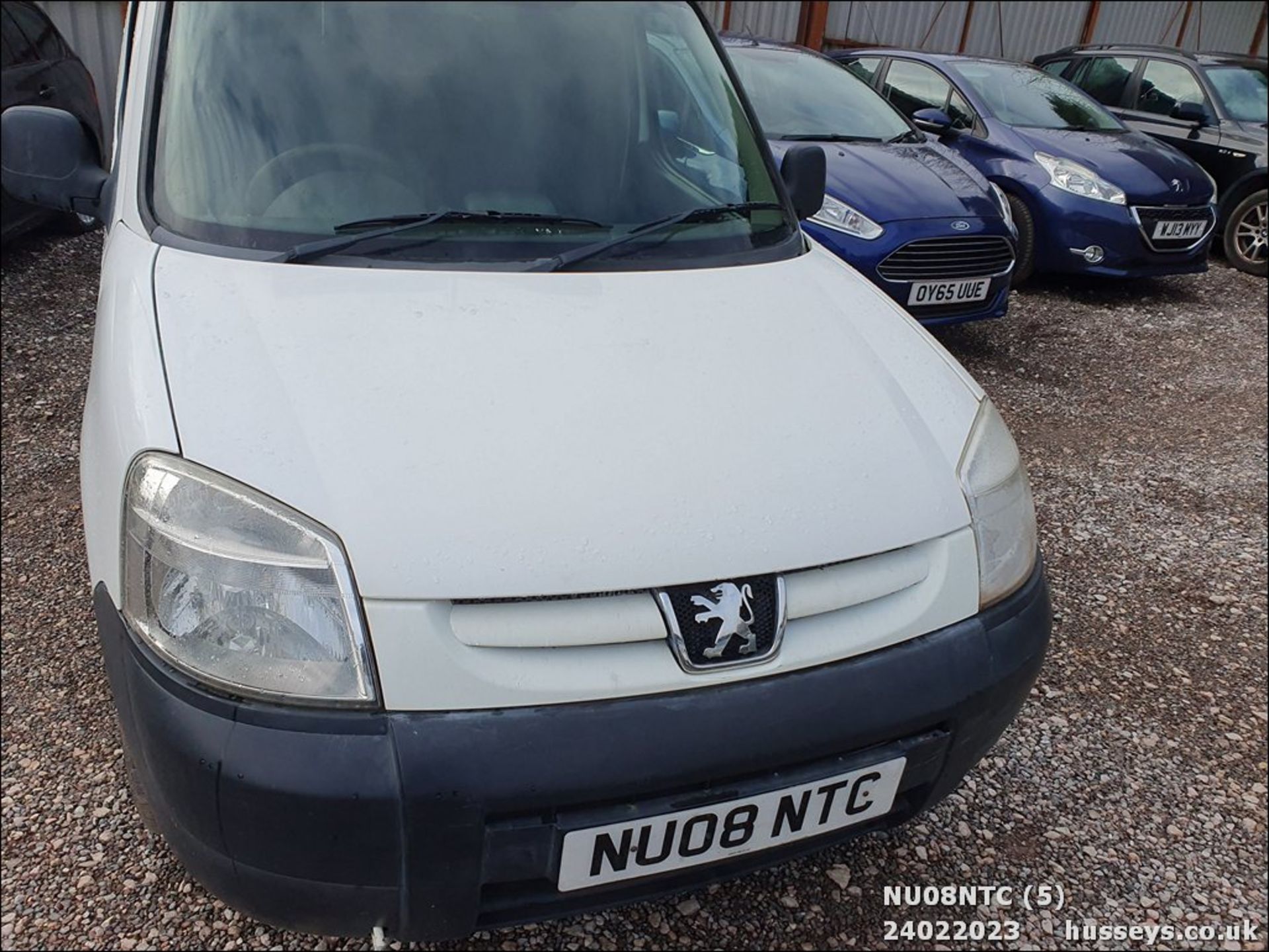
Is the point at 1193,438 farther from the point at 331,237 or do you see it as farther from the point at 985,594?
the point at 331,237

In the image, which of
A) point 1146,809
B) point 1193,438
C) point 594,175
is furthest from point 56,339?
point 1193,438

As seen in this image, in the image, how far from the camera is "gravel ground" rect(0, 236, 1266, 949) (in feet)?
6.08

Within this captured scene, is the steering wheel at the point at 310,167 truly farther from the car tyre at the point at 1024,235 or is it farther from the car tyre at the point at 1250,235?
the car tyre at the point at 1250,235

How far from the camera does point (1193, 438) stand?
15.1ft

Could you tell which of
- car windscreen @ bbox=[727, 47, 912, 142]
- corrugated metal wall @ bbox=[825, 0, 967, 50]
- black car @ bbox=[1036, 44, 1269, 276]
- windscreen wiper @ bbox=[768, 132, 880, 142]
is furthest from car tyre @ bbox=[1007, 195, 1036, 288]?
corrugated metal wall @ bbox=[825, 0, 967, 50]

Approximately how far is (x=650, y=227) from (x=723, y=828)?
1.25 meters

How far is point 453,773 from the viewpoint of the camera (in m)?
1.28

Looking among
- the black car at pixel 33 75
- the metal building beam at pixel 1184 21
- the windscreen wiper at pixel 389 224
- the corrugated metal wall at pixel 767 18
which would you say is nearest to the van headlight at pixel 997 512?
the windscreen wiper at pixel 389 224

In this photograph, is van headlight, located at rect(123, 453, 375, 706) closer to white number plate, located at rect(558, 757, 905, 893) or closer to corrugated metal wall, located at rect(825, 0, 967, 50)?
white number plate, located at rect(558, 757, 905, 893)

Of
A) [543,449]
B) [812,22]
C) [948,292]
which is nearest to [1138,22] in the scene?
[812,22]

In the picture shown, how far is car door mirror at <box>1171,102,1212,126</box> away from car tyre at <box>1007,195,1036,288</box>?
2.78 meters

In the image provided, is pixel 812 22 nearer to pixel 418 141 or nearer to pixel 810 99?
pixel 810 99

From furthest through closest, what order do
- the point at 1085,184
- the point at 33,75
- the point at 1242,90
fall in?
the point at 1242,90 → the point at 1085,184 → the point at 33,75

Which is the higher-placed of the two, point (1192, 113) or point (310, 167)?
point (310, 167)
